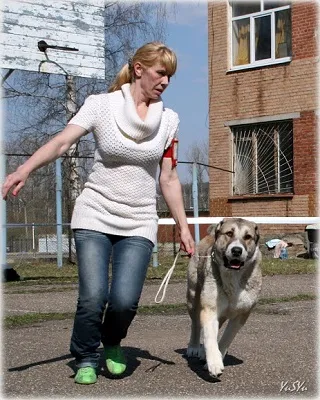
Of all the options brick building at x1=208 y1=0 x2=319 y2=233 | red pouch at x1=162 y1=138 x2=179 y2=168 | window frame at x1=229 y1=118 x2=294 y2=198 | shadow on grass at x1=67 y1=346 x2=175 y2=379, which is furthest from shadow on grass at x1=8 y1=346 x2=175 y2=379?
window frame at x1=229 y1=118 x2=294 y2=198

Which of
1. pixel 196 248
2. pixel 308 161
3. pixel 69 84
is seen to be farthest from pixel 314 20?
pixel 196 248

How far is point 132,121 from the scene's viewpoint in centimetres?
576

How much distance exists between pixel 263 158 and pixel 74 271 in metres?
7.83

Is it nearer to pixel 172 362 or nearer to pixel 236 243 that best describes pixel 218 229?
pixel 236 243

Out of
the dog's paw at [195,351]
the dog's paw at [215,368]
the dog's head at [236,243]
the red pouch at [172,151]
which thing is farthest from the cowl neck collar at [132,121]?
the dog's paw at [195,351]

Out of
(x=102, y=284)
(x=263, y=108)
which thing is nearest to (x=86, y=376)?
(x=102, y=284)

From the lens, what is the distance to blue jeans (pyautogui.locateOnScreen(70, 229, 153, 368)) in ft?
18.5

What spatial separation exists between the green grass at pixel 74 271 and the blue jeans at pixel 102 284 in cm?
836

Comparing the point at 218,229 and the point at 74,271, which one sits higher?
the point at 218,229

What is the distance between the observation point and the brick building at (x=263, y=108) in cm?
2186

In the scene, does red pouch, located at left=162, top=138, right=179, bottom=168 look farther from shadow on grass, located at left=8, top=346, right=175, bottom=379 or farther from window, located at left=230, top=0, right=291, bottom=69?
window, located at left=230, top=0, right=291, bottom=69

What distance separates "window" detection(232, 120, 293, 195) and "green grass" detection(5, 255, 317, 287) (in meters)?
3.23

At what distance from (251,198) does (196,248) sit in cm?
1611

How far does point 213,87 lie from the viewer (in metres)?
24.2
